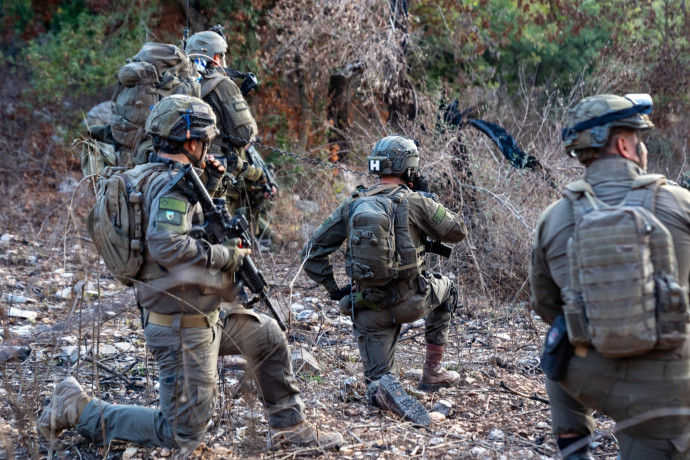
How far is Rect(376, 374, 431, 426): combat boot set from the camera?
4.28 m

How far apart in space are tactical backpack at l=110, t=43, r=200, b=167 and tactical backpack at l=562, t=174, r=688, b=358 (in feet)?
13.2

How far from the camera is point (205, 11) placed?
12336 millimetres

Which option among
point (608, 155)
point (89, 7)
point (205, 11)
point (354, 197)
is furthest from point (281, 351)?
point (89, 7)

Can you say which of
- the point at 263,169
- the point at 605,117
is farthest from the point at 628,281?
the point at 263,169

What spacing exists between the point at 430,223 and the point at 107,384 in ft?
7.82

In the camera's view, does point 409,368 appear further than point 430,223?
Yes

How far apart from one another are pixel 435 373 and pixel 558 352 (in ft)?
7.04

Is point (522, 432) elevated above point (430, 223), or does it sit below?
below

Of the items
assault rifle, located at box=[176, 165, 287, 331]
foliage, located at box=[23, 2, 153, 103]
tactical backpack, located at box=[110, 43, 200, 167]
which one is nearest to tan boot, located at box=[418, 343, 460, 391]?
assault rifle, located at box=[176, 165, 287, 331]

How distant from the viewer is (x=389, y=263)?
4496mm

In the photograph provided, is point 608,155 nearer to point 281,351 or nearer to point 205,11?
point 281,351

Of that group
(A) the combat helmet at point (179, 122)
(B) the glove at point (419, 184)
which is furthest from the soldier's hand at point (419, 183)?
(A) the combat helmet at point (179, 122)

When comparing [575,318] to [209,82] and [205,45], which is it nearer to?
[209,82]

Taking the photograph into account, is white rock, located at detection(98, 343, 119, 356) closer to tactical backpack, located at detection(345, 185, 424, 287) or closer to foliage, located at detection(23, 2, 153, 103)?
tactical backpack, located at detection(345, 185, 424, 287)
